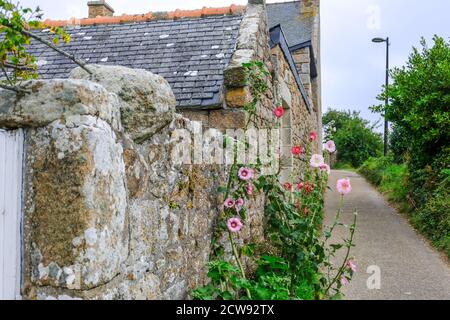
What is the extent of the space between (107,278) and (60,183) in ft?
1.25

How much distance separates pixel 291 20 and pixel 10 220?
16.5 m

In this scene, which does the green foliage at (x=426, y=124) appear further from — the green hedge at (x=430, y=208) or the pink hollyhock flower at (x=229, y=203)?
the pink hollyhock flower at (x=229, y=203)

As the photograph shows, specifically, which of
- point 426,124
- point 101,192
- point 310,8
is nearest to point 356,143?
point 310,8

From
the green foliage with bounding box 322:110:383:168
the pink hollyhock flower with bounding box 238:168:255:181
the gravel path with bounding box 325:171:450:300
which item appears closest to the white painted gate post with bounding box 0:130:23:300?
the pink hollyhock flower with bounding box 238:168:255:181

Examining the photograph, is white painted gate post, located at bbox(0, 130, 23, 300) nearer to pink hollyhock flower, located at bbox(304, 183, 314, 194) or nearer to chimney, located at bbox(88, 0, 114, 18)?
pink hollyhock flower, located at bbox(304, 183, 314, 194)

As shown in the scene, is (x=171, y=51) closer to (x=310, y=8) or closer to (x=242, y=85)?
(x=242, y=85)

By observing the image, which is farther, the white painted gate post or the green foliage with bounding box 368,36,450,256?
the green foliage with bounding box 368,36,450,256

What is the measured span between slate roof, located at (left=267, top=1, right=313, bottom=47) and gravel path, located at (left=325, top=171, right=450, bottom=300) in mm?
6413

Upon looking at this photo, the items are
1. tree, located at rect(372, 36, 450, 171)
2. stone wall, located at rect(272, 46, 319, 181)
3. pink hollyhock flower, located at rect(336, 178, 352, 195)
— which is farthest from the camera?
tree, located at rect(372, 36, 450, 171)

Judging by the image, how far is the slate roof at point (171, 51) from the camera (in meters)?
5.74

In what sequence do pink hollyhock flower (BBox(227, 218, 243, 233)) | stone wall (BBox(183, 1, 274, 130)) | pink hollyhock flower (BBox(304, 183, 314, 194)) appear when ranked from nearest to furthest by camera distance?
pink hollyhock flower (BBox(227, 218, 243, 233)), pink hollyhock flower (BBox(304, 183, 314, 194)), stone wall (BBox(183, 1, 274, 130))

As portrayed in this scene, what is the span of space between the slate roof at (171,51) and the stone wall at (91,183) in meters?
3.11

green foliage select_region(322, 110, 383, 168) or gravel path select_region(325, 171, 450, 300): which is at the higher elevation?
green foliage select_region(322, 110, 383, 168)

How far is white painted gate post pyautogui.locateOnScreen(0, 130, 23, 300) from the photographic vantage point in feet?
5.11
